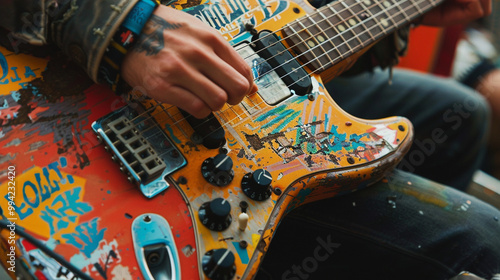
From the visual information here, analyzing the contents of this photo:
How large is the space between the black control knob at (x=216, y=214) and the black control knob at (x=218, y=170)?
0.04m

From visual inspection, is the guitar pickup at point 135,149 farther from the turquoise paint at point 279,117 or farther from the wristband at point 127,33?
the turquoise paint at point 279,117

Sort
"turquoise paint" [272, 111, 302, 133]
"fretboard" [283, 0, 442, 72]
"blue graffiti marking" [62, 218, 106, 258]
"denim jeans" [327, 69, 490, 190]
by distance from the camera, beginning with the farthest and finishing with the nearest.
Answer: "denim jeans" [327, 69, 490, 190]
"fretboard" [283, 0, 442, 72]
"turquoise paint" [272, 111, 302, 133]
"blue graffiti marking" [62, 218, 106, 258]

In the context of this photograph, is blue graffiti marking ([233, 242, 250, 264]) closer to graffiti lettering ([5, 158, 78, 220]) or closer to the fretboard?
graffiti lettering ([5, 158, 78, 220])

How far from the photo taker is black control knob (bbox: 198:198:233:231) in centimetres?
57

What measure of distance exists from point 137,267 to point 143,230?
51 mm

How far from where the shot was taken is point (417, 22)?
3.64 feet

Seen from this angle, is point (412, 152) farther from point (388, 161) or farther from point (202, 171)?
point (202, 171)

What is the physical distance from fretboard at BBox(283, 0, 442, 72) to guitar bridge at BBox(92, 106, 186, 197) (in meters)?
0.34

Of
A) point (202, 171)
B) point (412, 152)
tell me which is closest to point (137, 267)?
point (202, 171)

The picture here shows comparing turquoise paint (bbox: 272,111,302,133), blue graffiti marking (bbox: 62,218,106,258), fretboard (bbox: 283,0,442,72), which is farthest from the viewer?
fretboard (bbox: 283,0,442,72)

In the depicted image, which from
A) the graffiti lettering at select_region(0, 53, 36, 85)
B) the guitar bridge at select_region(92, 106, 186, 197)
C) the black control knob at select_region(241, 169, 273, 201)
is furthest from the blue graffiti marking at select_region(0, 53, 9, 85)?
the black control knob at select_region(241, 169, 273, 201)

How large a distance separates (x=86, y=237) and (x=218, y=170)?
0.21 m

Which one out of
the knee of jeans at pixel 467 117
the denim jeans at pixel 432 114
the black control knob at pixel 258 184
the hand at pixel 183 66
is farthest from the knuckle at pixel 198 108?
the knee of jeans at pixel 467 117

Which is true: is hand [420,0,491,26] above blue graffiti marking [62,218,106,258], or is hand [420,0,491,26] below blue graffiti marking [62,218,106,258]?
below
